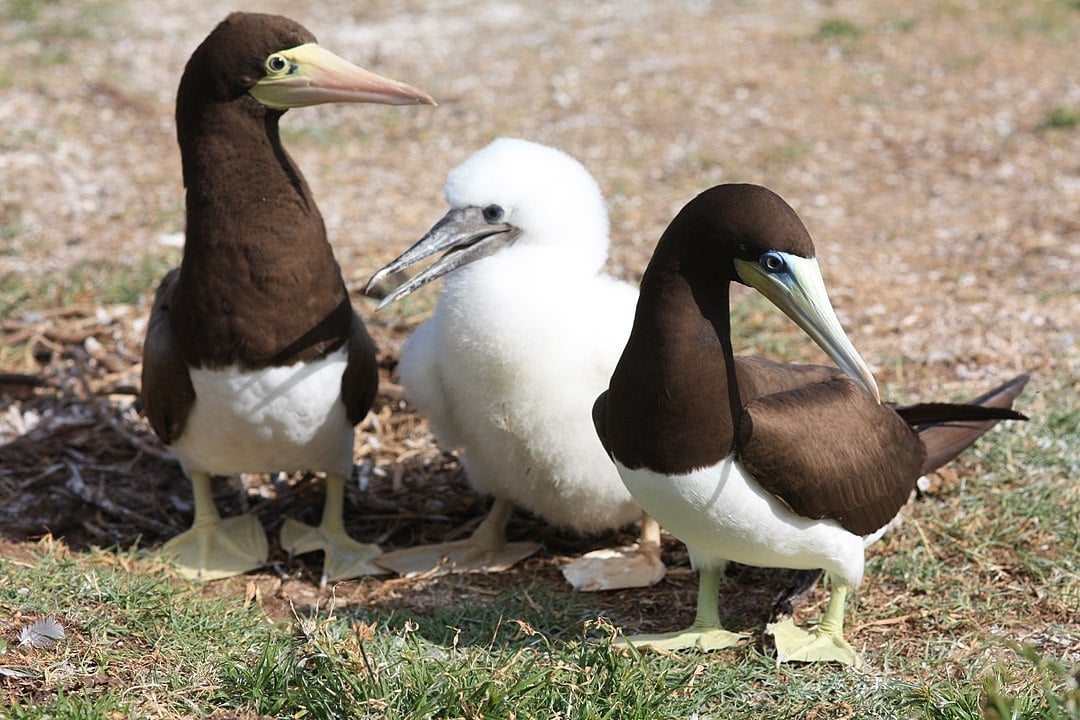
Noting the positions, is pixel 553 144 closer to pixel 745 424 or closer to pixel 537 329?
pixel 537 329

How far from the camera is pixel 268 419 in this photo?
15.6 ft

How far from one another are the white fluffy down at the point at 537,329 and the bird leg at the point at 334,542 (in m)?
0.79

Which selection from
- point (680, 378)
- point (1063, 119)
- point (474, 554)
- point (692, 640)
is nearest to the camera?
point (680, 378)

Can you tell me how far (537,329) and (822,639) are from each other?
4.87 feet

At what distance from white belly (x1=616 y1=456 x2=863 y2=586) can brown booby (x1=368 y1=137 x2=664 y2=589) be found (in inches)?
27.2

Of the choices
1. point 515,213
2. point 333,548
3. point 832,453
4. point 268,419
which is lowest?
point 333,548

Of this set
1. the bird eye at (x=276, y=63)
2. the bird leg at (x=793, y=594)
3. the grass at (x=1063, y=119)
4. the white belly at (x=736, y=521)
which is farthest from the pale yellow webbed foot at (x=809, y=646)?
the grass at (x=1063, y=119)

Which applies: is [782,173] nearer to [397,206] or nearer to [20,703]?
[397,206]

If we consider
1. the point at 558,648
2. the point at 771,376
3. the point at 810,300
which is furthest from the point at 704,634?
the point at 810,300

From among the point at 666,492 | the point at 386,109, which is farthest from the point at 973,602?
the point at 386,109

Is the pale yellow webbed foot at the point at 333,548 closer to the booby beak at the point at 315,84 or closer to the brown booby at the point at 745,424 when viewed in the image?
the brown booby at the point at 745,424

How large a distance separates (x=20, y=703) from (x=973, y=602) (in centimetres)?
323

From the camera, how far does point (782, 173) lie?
8898 millimetres

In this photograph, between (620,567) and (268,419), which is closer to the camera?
(268,419)
